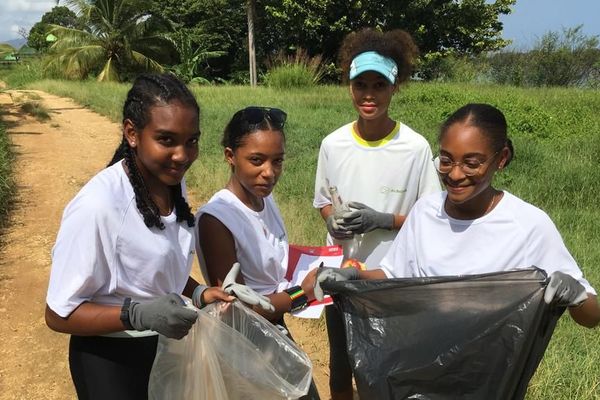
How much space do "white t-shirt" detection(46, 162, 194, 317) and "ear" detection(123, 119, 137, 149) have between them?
0.24ft

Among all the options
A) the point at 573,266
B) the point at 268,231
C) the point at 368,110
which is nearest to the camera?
the point at 573,266

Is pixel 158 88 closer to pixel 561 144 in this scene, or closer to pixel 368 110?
pixel 368 110

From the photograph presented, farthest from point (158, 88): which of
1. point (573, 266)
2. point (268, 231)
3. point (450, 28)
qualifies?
point (450, 28)

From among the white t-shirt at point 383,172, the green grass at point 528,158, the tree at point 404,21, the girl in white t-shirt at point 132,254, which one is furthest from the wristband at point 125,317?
the tree at point 404,21

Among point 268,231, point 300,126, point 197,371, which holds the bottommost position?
point 300,126

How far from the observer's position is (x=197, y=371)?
1.49 m

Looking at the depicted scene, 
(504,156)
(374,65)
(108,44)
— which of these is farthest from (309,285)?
(108,44)

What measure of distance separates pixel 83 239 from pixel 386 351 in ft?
2.88

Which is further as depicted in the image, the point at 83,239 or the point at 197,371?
the point at 197,371

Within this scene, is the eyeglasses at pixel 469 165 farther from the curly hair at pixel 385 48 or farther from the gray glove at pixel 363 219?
the curly hair at pixel 385 48

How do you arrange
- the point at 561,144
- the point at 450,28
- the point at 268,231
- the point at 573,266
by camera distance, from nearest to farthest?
the point at 573,266
the point at 268,231
the point at 561,144
the point at 450,28

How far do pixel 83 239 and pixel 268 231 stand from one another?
0.68 meters

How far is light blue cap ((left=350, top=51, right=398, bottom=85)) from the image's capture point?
205 cm

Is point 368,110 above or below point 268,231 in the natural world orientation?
above
